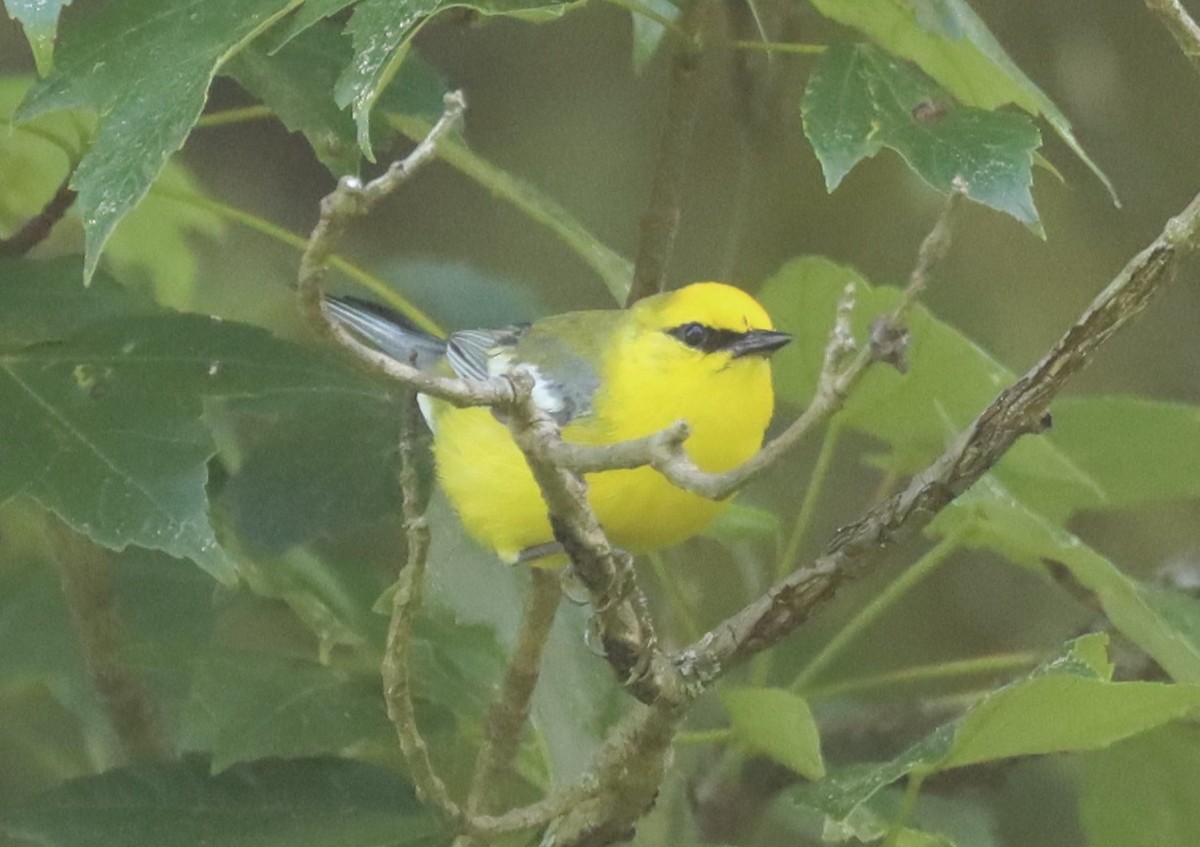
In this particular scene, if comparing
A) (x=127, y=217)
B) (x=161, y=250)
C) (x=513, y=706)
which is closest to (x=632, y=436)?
(x=513, y=706)

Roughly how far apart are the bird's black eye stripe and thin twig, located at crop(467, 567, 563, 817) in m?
0.29

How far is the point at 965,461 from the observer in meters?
0.75

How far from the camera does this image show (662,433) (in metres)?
0.61

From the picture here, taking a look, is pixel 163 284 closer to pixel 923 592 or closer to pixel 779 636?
pixel 779 636

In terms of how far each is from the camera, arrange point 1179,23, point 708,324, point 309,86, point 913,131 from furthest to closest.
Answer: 1. point 708,324
2. point 309,86
3. point 913,131
4. point 1179,23

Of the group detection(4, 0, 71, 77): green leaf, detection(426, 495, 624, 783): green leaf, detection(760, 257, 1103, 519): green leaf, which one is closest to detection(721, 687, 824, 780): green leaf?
detection(426, 495, 624, 783): green leaf

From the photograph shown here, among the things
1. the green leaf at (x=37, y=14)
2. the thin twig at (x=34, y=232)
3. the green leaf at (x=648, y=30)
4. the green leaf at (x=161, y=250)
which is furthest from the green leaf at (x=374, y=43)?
the green leaf at (x=161, y=250)

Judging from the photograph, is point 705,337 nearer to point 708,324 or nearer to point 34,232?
point 708,324

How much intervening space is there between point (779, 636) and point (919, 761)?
110 mm

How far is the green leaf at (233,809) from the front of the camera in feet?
3.38

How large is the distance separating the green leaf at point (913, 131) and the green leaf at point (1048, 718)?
245mm

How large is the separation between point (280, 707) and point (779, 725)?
0.34 meters

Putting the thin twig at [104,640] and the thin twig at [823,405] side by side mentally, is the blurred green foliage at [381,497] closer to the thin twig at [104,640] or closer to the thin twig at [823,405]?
the thin twig at [104,640]

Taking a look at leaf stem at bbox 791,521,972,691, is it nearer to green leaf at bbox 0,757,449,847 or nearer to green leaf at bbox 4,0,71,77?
green leaf at bbox 0,757,449,847
